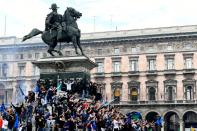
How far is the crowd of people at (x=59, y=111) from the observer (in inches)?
775

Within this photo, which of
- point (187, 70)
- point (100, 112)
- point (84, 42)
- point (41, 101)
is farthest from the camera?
point (84, 42)

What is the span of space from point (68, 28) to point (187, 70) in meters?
40.5

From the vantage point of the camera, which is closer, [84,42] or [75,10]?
[75,10]

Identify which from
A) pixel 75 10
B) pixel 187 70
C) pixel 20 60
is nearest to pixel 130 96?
pixel 187 70

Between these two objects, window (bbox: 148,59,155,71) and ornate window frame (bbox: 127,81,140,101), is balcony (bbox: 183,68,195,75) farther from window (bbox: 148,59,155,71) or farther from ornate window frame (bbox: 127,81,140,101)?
ornate window frame (bbox: 127,81,140,101)

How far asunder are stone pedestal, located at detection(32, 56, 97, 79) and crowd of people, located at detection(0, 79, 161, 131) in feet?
1.03

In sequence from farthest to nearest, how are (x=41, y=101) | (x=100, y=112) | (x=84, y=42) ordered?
(x=84, y=42), (x=100, y=112), (x=41, y=101)

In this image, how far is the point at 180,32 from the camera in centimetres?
6322

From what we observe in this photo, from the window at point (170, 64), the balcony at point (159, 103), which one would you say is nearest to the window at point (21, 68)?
the balcony at point (159, 103)

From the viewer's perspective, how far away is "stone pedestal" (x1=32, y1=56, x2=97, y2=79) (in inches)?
902

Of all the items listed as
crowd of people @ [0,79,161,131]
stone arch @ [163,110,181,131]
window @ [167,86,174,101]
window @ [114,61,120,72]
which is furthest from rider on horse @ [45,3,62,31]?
window @ [114,61,120,72]

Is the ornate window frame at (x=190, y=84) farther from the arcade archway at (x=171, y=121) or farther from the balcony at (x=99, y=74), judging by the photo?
the balcony at (x=99, y=74)

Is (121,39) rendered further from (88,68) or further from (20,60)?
(88,68)

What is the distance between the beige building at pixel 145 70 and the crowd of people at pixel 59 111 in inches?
1568
